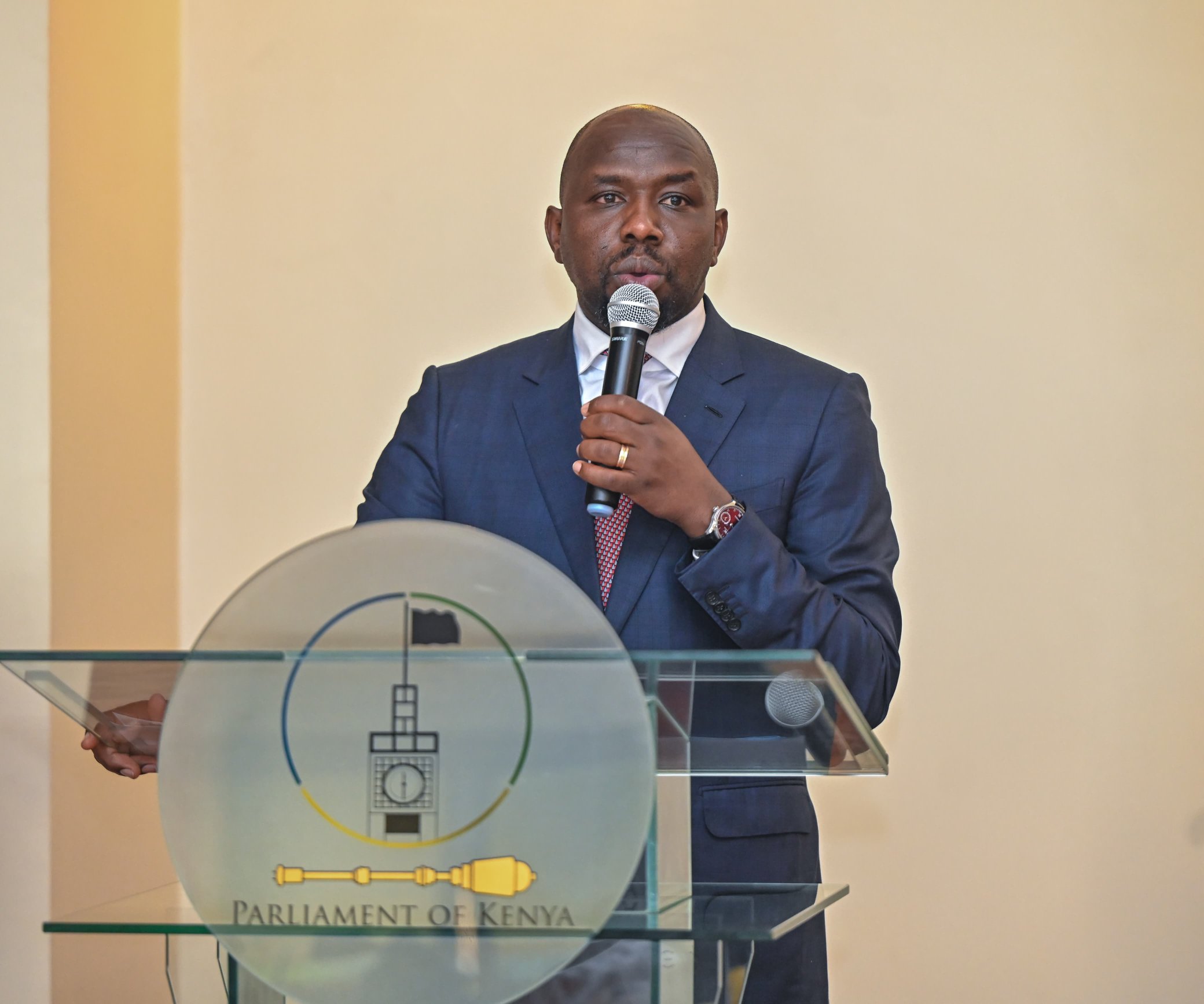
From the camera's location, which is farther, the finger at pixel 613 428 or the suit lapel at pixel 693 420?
the suit lapel at pixel 693 420

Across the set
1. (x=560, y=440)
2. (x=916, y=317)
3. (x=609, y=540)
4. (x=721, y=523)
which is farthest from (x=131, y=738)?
(x=916, y=317)

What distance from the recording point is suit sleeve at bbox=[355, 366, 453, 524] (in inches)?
71.7

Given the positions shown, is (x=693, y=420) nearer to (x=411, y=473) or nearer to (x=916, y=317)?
(x=411, y=473)

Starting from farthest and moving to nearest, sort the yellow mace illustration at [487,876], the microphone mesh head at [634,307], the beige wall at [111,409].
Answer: the beige wall at [111,409], the microphone mesh head at [634,307], the yellow mace illustration at [487,876]

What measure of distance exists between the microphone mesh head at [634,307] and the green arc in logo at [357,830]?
30.5 inches

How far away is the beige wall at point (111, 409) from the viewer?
2469 mm

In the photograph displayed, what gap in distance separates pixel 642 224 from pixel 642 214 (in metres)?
0.02

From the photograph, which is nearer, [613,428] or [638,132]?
[613,428]

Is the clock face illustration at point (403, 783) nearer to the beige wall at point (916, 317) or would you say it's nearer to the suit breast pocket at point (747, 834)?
the suit breast pocket at point (747, 834)

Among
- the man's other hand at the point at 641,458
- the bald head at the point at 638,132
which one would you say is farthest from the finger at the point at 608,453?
the bald head at the point at 638,132

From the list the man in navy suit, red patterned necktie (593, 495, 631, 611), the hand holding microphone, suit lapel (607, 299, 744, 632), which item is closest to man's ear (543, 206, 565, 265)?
the man in navy suit

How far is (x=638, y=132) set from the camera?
1.83 metres

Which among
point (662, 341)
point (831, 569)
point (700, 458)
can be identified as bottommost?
point (831, 569)

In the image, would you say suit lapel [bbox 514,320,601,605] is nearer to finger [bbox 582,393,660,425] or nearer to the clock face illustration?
finger [bbox 582,393,660,425]
